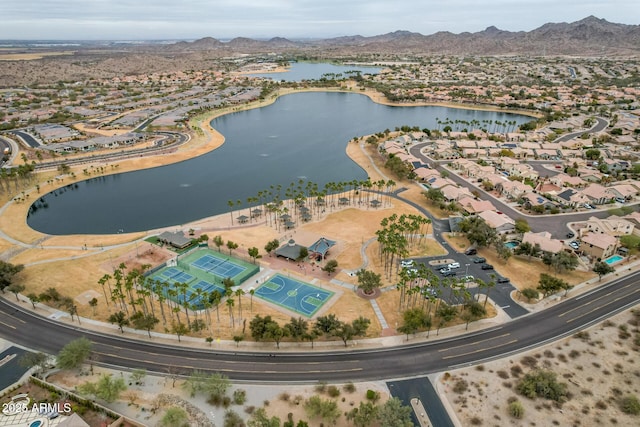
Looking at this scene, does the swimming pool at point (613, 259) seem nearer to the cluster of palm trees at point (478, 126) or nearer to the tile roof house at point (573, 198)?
the tile roof house at point (573, 198)

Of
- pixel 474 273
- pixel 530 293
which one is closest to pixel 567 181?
pixel 474 273

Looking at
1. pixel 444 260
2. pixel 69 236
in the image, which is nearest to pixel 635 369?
pixel 444 260

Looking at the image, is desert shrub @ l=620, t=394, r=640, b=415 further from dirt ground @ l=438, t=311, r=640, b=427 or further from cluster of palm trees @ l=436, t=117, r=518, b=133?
cluster of palm trees @ l=436, t=117, r=518, b=133

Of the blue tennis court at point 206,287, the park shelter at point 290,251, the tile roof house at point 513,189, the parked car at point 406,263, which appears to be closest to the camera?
the blue tennis court at point 206,287

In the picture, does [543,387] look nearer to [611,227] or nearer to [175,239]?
[611,227]

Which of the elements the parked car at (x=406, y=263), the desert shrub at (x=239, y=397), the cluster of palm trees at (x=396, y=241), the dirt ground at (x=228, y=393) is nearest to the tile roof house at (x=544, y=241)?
the cluster of palm trees at (x=396, y=241)

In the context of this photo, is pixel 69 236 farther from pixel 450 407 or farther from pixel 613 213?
pixel 613 213

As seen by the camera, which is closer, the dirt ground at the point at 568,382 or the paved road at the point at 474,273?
the dirt ground at the point at 568,382

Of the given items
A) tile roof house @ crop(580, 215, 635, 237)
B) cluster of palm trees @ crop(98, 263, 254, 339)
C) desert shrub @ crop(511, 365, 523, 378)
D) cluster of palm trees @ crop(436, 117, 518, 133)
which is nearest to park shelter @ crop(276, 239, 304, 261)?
cluster of palm trees @ crop(98, 263, 254, 339)
